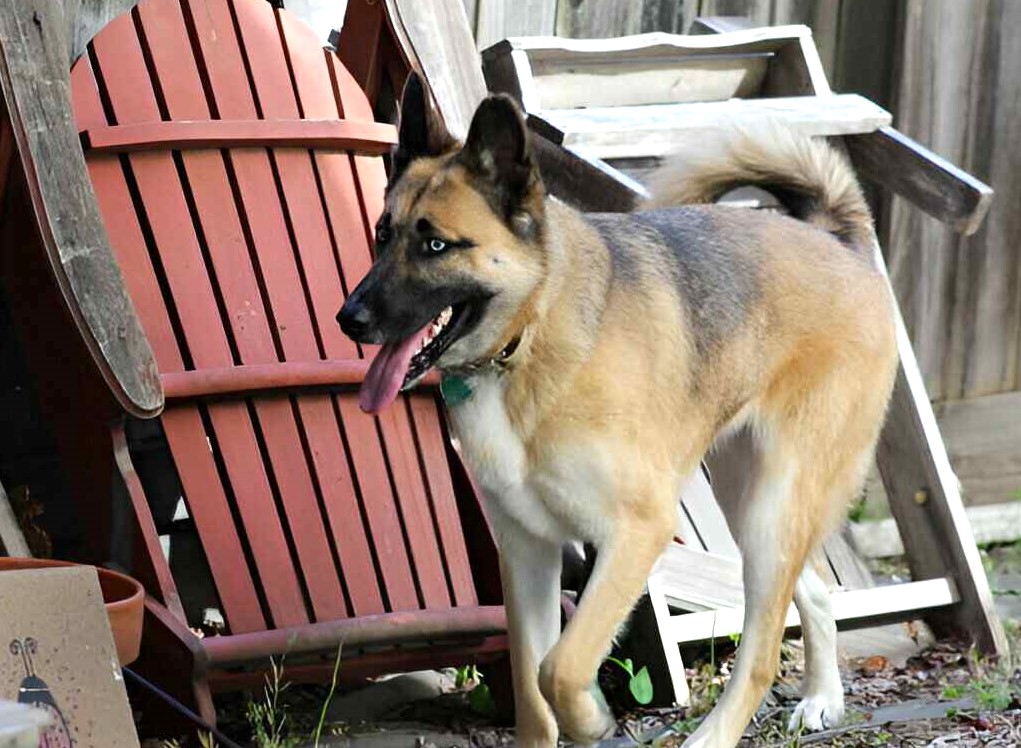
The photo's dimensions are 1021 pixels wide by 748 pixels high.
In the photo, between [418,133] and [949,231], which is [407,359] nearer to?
[418,133]

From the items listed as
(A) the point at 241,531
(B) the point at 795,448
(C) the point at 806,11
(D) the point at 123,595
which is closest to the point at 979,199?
(B) the point at 795,448

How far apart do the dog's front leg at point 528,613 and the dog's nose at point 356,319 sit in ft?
2.23

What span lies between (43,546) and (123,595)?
96 centimetres

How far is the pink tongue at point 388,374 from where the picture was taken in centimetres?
337

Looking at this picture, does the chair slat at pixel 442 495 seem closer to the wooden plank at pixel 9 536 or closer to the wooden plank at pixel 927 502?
the wooden plank at pixel 9 536

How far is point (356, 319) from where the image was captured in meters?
3.26

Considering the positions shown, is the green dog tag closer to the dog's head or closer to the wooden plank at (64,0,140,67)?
the dog's head

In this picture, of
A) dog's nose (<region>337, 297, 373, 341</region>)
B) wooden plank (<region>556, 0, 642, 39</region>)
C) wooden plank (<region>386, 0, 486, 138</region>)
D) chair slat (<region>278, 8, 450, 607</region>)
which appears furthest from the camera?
wooden plank (<region>556, 0, 642, 39</region>)

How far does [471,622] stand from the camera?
13.2ft

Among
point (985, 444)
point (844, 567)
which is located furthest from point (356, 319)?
point (985, 444)

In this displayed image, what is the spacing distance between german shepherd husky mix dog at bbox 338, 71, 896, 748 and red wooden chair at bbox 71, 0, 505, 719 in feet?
1.39

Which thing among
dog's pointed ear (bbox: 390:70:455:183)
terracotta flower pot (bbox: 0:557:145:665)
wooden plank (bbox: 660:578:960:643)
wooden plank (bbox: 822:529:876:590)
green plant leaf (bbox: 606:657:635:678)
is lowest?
wooden plank (bbox: 822:529:876:590)

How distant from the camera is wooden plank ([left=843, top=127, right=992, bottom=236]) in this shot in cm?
475

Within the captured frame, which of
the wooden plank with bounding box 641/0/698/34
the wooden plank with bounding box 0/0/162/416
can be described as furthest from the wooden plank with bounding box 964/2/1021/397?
the wooden plank with bounding box 0/0/162/416
